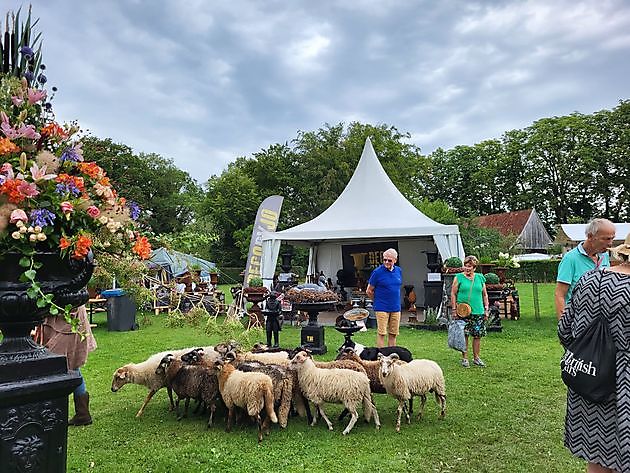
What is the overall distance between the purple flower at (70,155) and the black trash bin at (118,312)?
955cm

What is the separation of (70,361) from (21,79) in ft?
9.70

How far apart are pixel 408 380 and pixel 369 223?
8026mm

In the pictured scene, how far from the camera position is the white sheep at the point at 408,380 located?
4.27 meters

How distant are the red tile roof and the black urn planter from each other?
3833 cm

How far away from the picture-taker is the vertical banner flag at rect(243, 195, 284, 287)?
46.3 feet

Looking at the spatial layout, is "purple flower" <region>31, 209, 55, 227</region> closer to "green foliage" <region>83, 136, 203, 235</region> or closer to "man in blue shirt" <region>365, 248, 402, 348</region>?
"man in blue shirt" <region>365, 248, 402, 348</region>

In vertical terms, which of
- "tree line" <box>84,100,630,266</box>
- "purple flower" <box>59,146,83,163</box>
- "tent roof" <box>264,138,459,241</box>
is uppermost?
"tree line" <box>84,100,630,266</box>

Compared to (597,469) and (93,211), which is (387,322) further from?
(93,211)

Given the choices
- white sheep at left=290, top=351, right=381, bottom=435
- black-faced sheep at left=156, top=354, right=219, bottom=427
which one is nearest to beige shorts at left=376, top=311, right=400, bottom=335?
white sheep at left=290, top=351, right=381, bottom=435

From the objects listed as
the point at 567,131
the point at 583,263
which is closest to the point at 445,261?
the point at 583,263

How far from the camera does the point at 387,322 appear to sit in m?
6.49

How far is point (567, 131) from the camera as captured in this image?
3766 centimetres

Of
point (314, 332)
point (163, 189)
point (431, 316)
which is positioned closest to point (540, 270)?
point (431, 316)

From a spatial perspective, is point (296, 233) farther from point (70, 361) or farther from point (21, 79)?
point (21, 79)
